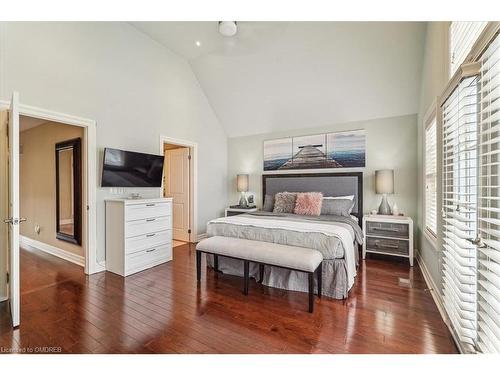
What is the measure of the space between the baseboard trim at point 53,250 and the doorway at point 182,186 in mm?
1565

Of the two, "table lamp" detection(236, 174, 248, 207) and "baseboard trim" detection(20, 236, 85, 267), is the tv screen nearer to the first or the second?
"baseboard trim" detection(20, 236, 85, 267)

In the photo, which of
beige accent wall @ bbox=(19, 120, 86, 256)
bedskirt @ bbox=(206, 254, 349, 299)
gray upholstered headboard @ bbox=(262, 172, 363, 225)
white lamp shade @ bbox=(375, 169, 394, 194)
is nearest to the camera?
bedskirt @ bbox=(206, 254, 349, 299)

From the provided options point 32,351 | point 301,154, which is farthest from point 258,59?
point 32,351

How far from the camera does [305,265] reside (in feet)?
7.11

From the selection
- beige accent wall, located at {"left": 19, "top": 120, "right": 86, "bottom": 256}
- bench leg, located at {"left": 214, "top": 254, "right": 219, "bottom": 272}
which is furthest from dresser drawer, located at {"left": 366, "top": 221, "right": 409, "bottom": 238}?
beige accent wall, located at {"left": 19, "top": 120, "right": 86, "bottom": 256}

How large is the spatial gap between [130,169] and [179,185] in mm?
1439

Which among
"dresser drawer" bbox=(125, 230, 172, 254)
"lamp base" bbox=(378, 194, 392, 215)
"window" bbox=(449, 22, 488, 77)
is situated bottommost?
"dresser drawer" bbox=(125, 230, 172, 254)

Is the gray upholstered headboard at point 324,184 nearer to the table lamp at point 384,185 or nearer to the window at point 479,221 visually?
the table lamp at point 384,185

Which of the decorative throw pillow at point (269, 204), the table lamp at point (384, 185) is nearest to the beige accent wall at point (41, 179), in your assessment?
the decorative throw pillow at point (269, 204)

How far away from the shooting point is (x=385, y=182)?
12.2 ft

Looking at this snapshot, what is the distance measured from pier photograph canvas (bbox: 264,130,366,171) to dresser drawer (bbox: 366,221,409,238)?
1.13 m

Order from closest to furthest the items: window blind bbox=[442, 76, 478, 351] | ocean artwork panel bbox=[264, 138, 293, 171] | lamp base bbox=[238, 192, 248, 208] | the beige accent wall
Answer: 1. window blind bbox=[442, 76, 478, 351]
2. the beige accent wall
3. ocean artwork panel bbox=[264, 138, 293, 171]
4. lamp base bbox=[238, 192, 248, 208]

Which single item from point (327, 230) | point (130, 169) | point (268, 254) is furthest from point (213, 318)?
point (130, 169)

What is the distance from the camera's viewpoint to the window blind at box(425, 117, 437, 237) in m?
2.62
